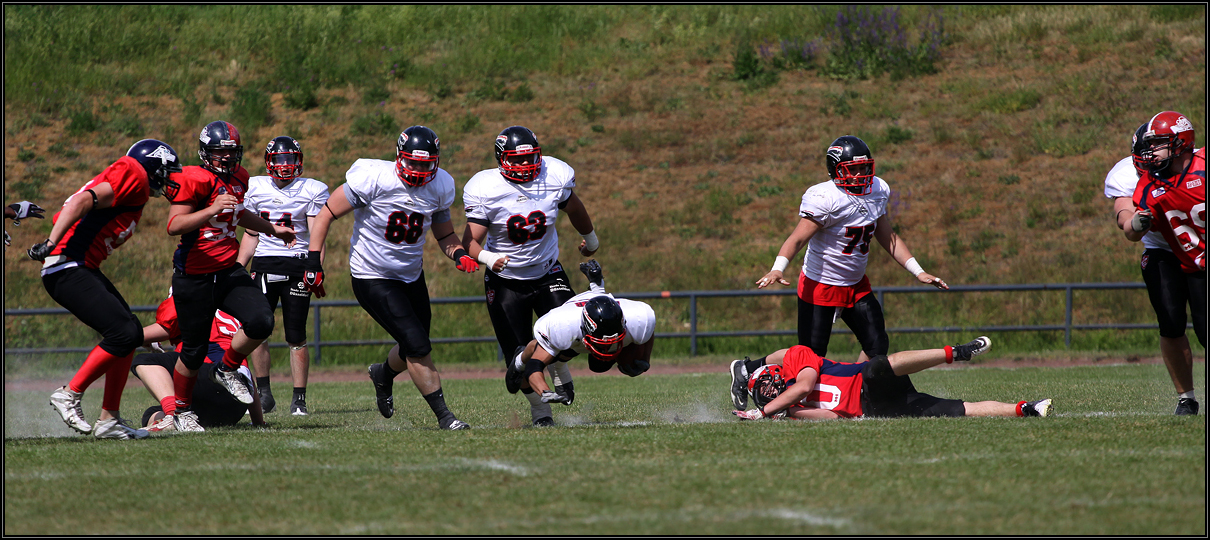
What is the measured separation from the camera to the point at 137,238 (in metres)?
19.3

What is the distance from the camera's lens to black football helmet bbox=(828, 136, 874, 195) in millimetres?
7340

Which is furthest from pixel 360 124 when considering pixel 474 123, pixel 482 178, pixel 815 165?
pixel 482 178

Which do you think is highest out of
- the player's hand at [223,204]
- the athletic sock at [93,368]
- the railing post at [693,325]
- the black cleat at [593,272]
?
the player's hand at [223,204]

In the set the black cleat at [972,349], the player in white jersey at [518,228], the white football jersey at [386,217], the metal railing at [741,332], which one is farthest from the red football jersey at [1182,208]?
the metal railing at [741,332]

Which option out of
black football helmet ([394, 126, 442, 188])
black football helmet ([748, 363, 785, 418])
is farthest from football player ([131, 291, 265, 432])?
black football helmet ([748, 363, 785, 418])

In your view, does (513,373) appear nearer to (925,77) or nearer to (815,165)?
(815,165)

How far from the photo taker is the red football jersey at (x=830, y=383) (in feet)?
22.8

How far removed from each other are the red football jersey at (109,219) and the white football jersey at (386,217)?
1211 millimetres

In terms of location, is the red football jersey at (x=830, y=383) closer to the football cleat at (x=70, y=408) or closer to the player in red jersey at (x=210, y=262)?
the player in red jersey at (x=210, y=262)

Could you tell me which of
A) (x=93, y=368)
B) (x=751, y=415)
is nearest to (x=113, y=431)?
(x=93, y=368)

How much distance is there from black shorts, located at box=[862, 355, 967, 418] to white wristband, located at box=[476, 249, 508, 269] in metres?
2.50

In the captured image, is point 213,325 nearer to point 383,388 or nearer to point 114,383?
point 383,388

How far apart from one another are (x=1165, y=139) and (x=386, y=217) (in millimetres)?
4817

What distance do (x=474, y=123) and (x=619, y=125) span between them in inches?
123
